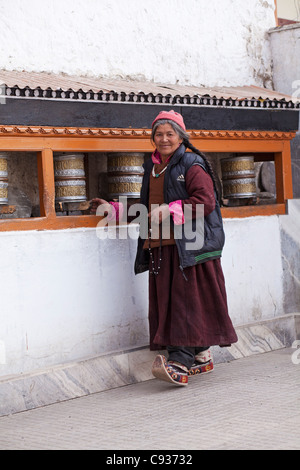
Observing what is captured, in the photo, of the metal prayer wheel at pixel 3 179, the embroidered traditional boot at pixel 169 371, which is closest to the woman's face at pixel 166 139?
the metal prayer wheel at pixel 3 179

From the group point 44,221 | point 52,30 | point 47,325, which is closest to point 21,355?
point 47,325

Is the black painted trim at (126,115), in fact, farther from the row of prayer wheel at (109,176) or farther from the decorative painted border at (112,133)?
the row of prayer wheel at (109,176)

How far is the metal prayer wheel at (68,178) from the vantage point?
630 cm

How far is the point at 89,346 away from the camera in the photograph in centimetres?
611

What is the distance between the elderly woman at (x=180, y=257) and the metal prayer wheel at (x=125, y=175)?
55 centimetres

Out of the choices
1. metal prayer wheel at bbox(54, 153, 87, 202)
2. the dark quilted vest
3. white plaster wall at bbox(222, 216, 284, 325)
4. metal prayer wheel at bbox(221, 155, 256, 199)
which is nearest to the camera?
the dark quilted vest

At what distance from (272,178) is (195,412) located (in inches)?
157

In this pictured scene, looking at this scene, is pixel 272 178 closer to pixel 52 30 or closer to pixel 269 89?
pixel 269 89

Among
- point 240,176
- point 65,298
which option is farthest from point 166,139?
point 240,176

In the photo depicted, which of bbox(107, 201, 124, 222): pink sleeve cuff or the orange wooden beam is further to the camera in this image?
bbox(107, 201, 124, 222): pink sleeve cuff

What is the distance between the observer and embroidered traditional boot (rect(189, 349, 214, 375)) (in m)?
6.15

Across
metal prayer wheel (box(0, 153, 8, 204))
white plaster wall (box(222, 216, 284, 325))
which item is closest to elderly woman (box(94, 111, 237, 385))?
metal prayer wheel (box(0, 153, 8, 204))

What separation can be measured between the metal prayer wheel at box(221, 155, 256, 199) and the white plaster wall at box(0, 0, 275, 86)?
3.38ft

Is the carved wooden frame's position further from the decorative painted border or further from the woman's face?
the woman's face
